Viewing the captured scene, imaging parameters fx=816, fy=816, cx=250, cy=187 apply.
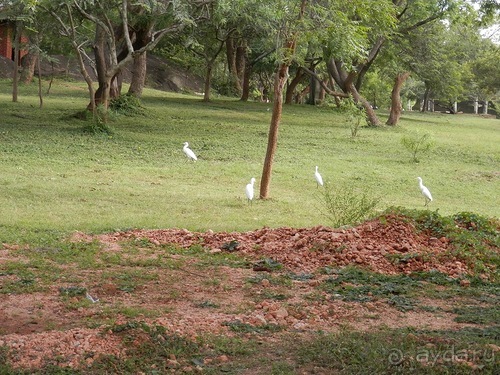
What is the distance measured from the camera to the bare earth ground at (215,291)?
5.56 m

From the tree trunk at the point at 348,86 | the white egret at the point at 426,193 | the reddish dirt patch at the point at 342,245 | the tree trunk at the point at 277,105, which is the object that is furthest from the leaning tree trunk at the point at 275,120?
the tree trunk at the point at 348,86

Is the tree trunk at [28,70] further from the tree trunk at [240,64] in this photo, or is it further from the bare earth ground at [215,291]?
the bare earth ground at [215,291]

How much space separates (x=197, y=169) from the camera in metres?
18.0

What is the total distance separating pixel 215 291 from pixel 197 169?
10941 millimetres

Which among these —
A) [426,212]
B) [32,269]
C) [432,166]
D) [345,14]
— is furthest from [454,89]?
[32,269]

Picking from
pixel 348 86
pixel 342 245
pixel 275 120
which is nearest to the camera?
pixel 342 245

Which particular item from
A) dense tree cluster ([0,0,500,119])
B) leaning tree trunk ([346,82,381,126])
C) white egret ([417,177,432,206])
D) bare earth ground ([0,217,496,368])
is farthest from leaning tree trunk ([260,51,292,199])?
leaning tree trunk ([346,82,381,126])

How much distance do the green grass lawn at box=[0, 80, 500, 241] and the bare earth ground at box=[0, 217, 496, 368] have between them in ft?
7.61

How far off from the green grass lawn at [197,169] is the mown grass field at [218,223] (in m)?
0.06

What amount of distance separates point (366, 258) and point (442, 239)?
116cm

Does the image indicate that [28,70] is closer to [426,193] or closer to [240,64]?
[240,64]

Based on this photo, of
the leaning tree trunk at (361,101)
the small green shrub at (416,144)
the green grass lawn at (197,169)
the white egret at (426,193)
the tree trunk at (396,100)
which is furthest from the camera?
the tree trunk at (396,100)

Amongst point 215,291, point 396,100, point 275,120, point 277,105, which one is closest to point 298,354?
point 215,291

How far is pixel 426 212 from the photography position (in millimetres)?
9773
